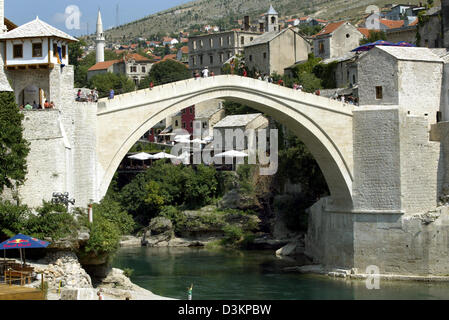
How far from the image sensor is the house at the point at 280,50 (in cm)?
6669

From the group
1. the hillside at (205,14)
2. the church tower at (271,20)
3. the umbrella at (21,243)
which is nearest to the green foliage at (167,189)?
the umbrella at (21,243)

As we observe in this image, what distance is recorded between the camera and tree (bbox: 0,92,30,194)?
27.6 metres

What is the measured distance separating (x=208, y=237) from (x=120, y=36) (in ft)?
443

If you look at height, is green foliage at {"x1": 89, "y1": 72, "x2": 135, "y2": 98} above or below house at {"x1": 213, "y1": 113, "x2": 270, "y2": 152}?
above

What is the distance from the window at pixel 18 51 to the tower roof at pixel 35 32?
35 centimetres

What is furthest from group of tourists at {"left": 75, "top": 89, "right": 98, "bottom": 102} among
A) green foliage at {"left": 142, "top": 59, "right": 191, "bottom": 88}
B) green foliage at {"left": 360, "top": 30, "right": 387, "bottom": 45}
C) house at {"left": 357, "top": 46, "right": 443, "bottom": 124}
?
green foliage at {"left": 142, "top": 59, "right": 191, "bottom": 88}

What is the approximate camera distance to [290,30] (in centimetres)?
6781

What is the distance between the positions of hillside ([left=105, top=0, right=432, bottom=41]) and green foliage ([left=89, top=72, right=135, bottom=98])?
2660 inches

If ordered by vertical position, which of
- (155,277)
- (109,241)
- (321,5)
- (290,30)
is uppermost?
(321,5)

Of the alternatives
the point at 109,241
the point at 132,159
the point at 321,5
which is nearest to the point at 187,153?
the point at 132,159

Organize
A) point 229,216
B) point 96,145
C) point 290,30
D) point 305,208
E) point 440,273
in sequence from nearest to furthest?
point 96,145, point 440,273, point 305,208, point 229,216, point 290,30

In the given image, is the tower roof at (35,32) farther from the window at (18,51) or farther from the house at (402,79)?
the house at (402,79)

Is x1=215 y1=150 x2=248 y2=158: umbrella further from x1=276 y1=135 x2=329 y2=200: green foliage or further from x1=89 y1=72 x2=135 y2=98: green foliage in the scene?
x1=89 y1=72 x2=135 y2=98: green foliage

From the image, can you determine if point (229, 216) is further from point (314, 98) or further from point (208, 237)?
point (314, 98)
